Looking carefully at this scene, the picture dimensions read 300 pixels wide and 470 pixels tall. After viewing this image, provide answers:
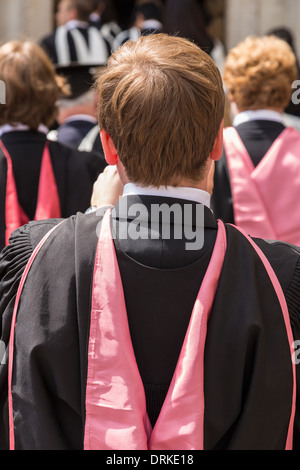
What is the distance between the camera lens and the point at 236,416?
157cm

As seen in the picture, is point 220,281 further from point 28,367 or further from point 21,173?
point 21,173

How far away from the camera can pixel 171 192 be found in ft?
5.30

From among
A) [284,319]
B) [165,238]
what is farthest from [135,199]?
[284,319]

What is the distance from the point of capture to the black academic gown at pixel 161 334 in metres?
1.56

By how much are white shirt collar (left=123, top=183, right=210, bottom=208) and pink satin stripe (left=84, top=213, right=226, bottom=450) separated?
0.12 meters

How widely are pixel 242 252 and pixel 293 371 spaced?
0.27m

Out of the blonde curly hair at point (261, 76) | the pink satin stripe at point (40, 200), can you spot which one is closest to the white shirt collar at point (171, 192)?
the pink satin stripe at point (40, 200)

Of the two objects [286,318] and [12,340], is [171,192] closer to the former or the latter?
[286,318]

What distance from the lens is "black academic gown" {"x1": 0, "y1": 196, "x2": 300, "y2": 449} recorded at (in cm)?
156

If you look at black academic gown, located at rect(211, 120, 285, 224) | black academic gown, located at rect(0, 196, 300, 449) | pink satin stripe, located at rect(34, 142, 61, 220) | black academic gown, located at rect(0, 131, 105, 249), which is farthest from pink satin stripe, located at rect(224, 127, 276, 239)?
black academic gown, located at rect(0, 196, 300, 449)

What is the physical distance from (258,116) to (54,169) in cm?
84

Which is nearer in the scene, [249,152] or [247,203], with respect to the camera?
[247,203]

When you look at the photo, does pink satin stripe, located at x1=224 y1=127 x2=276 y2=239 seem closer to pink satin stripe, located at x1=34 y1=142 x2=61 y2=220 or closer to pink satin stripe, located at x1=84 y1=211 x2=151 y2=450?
pink satin stripe, located at x1=34 y1=142 x2=61 y2=220

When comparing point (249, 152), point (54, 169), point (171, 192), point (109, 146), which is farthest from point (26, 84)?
point (171, 192)
